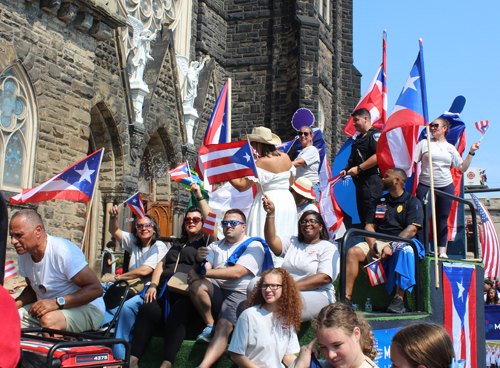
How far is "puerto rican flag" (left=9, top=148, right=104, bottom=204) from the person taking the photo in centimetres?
616

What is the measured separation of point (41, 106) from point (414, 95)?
264 inches

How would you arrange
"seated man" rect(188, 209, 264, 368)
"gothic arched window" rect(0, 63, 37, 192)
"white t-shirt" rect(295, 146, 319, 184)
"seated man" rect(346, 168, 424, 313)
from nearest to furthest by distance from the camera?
1. "seated man" rect(188, 209, 264, 368)
2. "seated man" rect(346, 168, 424, 313)
3. "white t-shirt" rect(295, 146, 319, 184)
4. "gothic arched window" rect(0, 63, 37, 192)

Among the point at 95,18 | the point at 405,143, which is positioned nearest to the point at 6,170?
the point at 95,18

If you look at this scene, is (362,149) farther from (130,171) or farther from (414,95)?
(130,171)

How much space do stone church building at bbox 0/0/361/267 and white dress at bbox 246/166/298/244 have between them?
72.8 inches

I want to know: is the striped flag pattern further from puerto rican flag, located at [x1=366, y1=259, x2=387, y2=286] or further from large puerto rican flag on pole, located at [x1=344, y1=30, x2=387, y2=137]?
puerto rican flag, located at [x1=366, y1=259, x2=387, y2=286]

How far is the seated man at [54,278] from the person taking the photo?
4230mm

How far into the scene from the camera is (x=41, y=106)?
384 inches

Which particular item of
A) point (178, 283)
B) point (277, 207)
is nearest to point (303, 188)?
point (277, 207)

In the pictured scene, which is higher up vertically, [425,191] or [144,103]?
[144,103]

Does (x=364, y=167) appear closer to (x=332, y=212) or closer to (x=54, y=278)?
(x=332, y=212)

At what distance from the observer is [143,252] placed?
6.34m

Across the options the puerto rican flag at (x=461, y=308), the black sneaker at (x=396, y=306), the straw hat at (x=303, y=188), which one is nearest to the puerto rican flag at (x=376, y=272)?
the black sneaker at (x=396, y=306)

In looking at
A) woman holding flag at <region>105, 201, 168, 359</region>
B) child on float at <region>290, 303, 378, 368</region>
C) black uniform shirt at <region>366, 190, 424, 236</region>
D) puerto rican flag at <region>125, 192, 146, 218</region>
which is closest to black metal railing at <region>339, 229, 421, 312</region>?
black uniform shirt at <region>366, 190, 424, 236</region>
